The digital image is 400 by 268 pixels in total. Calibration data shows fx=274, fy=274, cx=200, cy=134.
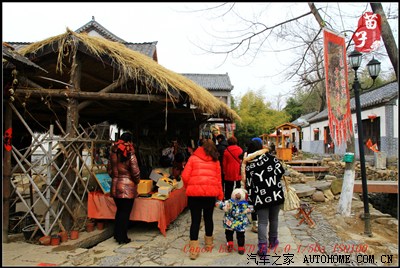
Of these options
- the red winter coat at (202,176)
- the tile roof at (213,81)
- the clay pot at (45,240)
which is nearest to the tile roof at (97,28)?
the tile roof at (213,81)

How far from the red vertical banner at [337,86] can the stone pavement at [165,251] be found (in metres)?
2.07

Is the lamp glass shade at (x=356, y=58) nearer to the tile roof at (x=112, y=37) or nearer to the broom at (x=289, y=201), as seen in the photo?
the broom at (x=289, y=201)

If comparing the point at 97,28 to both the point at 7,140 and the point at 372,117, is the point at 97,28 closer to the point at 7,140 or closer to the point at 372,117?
the point at 7,140

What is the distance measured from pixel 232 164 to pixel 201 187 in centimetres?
186

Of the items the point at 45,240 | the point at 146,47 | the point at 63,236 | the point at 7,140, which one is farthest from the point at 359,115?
the point at 146,47

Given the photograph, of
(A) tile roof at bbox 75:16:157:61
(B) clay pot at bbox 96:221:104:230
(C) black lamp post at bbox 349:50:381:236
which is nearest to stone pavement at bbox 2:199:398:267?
(B) clay pot at bbox 96:221:104:230

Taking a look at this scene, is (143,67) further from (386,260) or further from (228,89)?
(228,89)

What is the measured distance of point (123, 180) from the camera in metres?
4.41

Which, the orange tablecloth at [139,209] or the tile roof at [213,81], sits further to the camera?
the tile roof at [213,81]

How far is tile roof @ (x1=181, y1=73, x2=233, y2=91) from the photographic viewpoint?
34.8 m

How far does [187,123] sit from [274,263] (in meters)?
8.50

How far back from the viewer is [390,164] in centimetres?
1227

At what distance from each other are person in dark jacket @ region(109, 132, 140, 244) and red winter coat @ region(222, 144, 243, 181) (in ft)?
6.59

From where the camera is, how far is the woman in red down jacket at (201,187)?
390 centimetres
